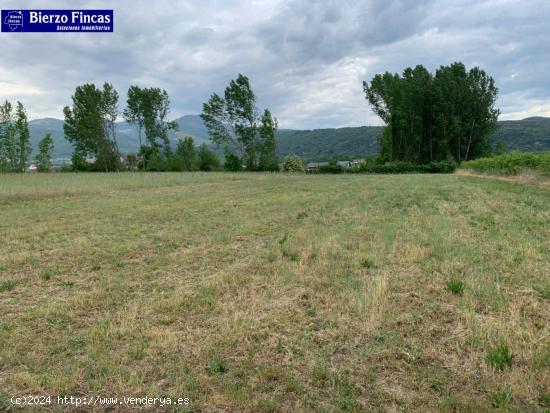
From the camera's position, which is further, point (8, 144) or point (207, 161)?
point (207, 161)

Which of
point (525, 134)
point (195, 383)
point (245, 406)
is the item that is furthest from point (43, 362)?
point (525, 134)

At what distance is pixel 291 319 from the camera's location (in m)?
4.80

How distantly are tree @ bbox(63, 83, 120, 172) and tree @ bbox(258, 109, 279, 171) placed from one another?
3175 cm

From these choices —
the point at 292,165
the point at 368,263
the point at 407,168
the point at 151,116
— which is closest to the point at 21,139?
the point at 151,116

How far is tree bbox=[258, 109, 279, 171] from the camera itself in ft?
235

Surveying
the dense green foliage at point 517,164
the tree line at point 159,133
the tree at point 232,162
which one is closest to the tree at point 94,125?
the tree line at point 159,133

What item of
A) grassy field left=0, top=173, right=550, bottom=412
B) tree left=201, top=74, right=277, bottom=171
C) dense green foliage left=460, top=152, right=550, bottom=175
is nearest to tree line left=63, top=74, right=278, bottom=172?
tree left=201, top=74, right=277, bottom=171

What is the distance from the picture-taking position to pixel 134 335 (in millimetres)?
4457

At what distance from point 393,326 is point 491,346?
1.02m

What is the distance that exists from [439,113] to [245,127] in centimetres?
3508

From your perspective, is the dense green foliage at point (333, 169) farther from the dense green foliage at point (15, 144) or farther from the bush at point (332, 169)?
the dense green foliage at point (15, 144)

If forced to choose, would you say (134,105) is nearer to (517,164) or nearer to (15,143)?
(15,143)

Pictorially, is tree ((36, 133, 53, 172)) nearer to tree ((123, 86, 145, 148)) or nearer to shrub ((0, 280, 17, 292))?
tree ((123, 86, 145, 148))

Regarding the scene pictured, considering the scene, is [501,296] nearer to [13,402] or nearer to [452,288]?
[452,288]
